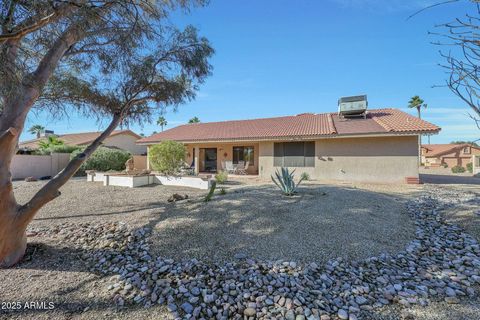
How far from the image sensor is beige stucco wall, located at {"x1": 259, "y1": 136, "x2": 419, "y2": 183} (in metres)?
15.1

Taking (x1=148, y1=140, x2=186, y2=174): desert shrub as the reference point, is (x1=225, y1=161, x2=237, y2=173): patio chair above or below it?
below

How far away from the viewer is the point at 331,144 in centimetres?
1692

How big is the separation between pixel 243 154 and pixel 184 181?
30.3 feet

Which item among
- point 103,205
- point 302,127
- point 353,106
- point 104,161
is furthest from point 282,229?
point 104,161

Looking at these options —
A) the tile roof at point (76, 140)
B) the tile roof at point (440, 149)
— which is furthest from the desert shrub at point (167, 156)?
the tile roof at point (440, 149)

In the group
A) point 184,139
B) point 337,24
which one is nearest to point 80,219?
point 337,24

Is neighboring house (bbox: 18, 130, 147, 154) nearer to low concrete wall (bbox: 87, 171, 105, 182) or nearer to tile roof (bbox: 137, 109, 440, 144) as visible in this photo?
tile roof (bbox: 137, 109, 440, 144)

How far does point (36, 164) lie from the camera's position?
19750mm

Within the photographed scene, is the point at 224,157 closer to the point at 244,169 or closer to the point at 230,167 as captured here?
the point at 230,167

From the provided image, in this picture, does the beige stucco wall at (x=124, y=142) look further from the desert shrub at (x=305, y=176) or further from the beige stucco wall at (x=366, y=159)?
the beige stucco wall at (x=366, y=159)

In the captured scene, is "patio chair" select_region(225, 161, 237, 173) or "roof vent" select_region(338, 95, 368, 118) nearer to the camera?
"roof vent" select_region(338, 95, 368, 118)

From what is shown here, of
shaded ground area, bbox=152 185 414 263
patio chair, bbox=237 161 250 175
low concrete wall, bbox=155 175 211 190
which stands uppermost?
patio chair, bbox=237 161 250 175

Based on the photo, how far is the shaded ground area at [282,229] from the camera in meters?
4.97

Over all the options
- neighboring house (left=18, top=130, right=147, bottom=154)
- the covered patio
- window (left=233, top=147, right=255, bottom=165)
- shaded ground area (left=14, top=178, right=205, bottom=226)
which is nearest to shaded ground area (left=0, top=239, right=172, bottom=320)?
shaded ground area (left=14, top=178, right=205, bottom=226)
